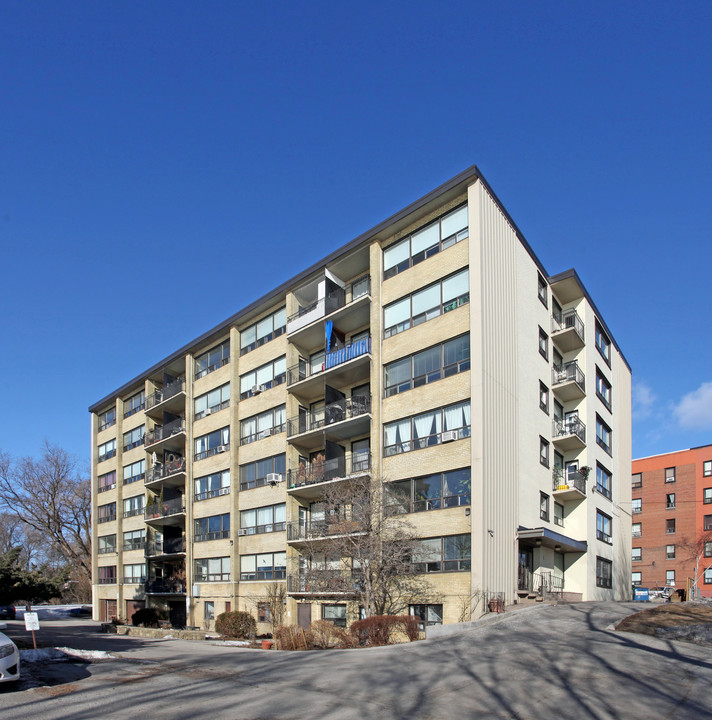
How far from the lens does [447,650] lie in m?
18.2

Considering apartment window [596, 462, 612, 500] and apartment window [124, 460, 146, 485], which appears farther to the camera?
apartment window [124, 460, 146, 485]

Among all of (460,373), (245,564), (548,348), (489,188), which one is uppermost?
(489,188)

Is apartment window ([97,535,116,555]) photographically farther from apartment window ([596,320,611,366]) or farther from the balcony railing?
apartment window ([596,320,611,366])

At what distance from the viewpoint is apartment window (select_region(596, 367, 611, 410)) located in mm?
41056

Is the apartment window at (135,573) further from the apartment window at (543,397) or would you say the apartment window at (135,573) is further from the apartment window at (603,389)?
the apartment window at (603,389)

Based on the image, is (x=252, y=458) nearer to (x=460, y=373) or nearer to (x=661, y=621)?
(x=460, y=373)

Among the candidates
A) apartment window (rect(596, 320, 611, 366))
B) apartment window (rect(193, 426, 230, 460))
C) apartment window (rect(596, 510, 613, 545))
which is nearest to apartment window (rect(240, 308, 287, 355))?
apartment window (rect(193, 426, 230, 460))

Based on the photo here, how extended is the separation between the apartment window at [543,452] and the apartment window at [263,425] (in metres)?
13.6

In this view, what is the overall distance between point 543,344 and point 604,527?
39.5 feet

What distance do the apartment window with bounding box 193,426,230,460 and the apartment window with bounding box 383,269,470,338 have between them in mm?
15694

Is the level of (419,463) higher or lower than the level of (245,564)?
higher

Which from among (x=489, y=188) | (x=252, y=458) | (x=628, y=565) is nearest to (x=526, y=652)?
(x=489, y=188)

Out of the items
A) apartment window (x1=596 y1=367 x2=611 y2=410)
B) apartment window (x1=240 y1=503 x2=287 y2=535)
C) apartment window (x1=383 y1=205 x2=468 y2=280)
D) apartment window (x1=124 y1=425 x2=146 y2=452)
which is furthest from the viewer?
apartment window (x1=124 y1=425 x2=146 y2=452)

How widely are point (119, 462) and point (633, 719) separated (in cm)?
5215
